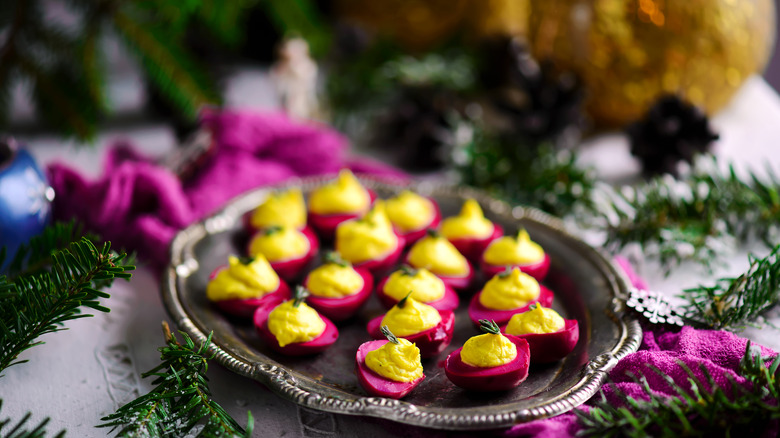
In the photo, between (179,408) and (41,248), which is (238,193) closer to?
(41,248)

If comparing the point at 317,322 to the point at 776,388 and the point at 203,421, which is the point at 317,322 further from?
the point at 776,388

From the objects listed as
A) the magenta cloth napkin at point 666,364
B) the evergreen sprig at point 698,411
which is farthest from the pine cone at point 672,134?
the evergreen sprig at point 698,411

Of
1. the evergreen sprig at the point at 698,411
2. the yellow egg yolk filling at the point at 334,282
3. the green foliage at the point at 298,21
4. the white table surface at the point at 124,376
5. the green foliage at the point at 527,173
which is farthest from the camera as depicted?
the green foliage at the point at 298,21

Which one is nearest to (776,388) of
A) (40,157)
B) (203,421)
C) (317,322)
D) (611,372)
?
(611,372)

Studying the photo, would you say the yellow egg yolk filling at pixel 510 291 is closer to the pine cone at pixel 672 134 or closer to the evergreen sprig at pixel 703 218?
the evergreen sprig at pixel 703 218

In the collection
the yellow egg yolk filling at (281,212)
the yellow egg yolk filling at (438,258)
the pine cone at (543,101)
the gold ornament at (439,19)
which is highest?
the gold ornament at (439,19)
